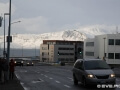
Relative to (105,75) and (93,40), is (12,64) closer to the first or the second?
(105,75)

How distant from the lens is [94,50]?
132 m

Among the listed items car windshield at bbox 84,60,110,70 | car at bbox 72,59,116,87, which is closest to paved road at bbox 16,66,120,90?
car at bbox 72,59,116,87

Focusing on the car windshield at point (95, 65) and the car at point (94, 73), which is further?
the car windshield at point (95, 65)

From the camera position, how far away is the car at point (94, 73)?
19.6 m

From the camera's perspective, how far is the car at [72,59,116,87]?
1962 cm

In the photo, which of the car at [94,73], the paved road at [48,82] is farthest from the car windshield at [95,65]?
the paved road at [48,82]

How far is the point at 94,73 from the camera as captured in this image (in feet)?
65.2

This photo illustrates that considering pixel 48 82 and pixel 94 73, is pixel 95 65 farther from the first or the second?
pixel 48 82

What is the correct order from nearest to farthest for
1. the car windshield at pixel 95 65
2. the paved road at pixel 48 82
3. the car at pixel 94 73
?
Answer: the car at pixel 94 73 < the car windshield at pixel 95 65 < the paved road at pixel 48 82

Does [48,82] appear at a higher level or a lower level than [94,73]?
lower

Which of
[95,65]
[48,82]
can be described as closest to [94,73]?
[95,65]

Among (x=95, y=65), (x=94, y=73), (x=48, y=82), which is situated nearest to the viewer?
(x=94, y=73)

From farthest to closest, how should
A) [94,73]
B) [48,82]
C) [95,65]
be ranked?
[48,82], [95,65], [94,73]

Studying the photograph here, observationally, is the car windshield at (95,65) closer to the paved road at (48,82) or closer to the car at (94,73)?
the car at (94,73)
